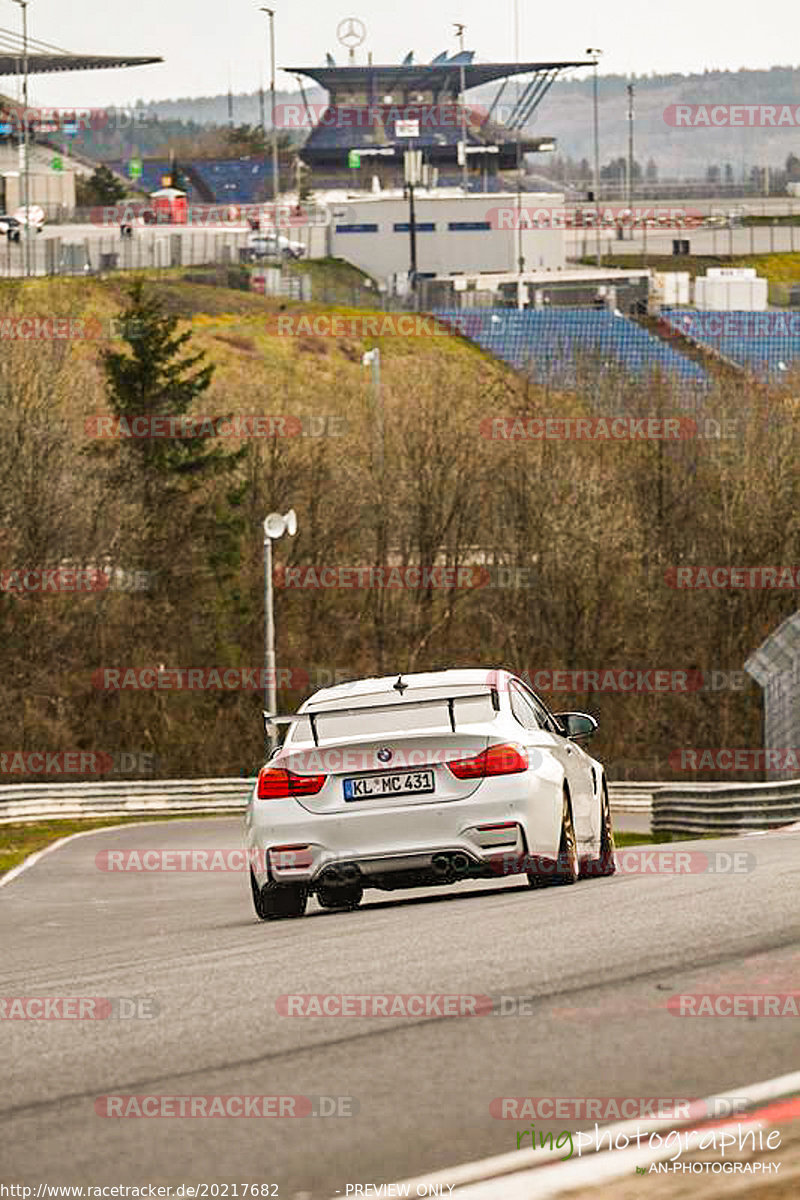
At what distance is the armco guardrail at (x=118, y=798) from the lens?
4216 centimetres

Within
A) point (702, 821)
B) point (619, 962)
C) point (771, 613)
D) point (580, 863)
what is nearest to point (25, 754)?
point (771, 613)

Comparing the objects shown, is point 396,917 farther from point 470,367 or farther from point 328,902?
point 470,367

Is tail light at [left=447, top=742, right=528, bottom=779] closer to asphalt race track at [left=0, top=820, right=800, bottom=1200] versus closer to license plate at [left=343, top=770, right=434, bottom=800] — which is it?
license plate at [left=343, top=770, right=434, bottom=800]

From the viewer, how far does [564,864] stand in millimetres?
13109

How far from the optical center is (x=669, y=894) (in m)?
11.7

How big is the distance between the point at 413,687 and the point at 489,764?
801 millimetres

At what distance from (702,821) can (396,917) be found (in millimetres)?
20142

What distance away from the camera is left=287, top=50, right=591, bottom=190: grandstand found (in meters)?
175
